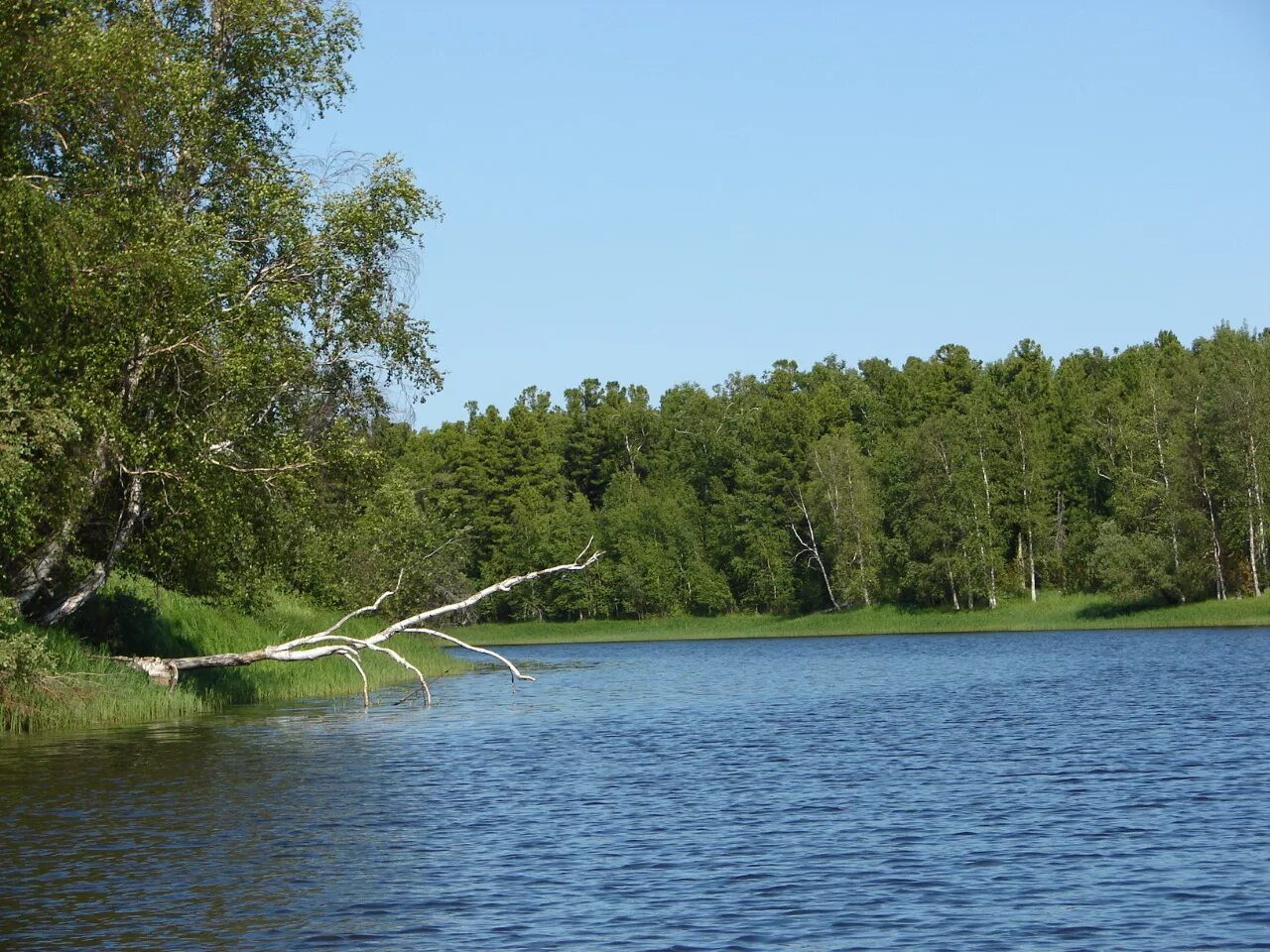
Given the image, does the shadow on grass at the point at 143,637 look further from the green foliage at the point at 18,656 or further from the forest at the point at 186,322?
the green foliage at the point at 18,656

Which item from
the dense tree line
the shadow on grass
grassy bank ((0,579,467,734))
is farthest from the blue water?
the dense tree line

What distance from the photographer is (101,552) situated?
1513 inches

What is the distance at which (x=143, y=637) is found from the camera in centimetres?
4322

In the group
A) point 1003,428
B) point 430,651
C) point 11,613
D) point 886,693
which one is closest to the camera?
point 11,613

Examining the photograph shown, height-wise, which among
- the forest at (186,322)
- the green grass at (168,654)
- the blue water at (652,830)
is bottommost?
the blue water at (652,830)

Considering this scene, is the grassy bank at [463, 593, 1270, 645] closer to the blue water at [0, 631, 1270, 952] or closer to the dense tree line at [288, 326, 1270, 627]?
the dense tree line at [288, 326, 1270, 627]

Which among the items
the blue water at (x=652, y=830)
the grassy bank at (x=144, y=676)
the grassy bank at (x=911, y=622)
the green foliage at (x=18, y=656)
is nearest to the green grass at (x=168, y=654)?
the grassy bank at (x=144, y=676)

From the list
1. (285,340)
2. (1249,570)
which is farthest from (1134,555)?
(285,340)

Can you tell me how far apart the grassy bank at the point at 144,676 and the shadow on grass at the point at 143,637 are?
0.12 feet

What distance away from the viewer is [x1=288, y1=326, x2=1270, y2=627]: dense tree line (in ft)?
328

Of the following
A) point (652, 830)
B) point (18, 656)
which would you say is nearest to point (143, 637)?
point (18, 656)

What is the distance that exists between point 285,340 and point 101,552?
24.4ft

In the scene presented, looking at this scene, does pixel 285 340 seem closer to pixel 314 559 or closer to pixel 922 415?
pixel 314 559

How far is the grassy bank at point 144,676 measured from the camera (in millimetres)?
34125
